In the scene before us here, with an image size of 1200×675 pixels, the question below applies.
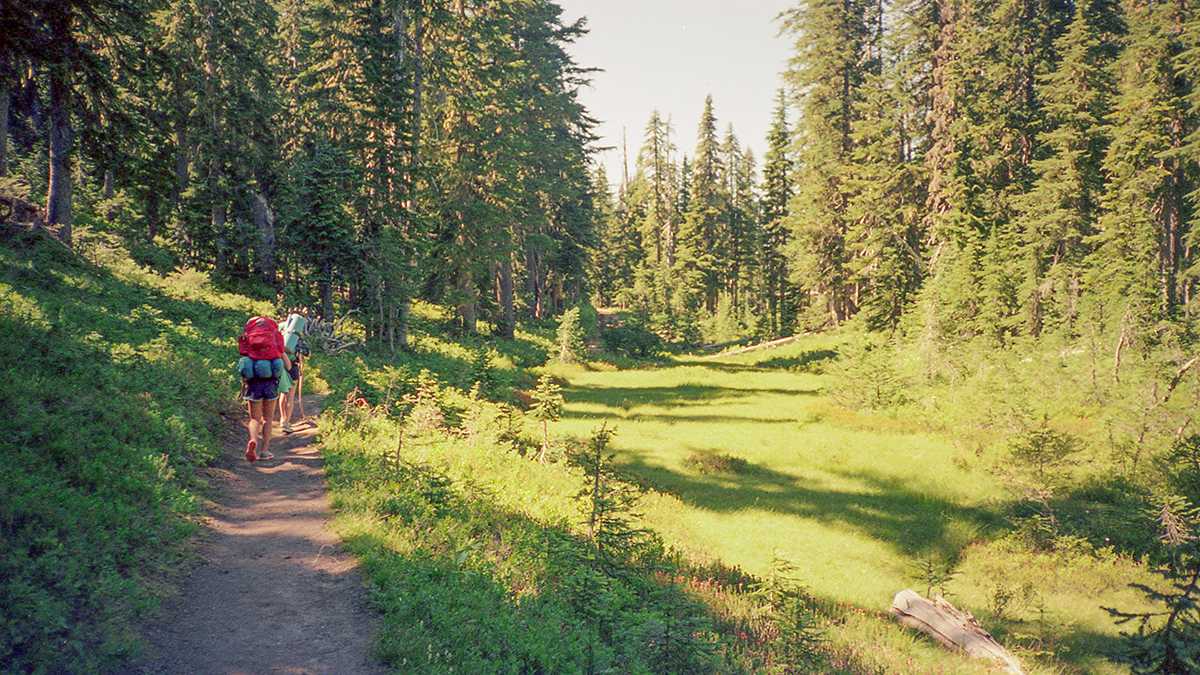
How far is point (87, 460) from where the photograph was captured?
Answer: 6.51 meters

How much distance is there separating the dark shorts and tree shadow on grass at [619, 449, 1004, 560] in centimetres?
1013

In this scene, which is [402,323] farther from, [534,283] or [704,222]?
[704,222]

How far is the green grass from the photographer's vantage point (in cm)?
1121

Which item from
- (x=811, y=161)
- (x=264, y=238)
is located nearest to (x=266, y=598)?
(x=264, y=238)

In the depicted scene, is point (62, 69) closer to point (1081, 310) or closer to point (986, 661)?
point (986, 661)

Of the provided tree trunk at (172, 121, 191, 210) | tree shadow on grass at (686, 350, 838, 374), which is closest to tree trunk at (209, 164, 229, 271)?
tree trunk at (172, 121, 191, 210)

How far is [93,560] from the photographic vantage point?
16.8 ft

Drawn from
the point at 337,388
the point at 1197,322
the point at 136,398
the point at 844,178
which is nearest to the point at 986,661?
the point at 136,398

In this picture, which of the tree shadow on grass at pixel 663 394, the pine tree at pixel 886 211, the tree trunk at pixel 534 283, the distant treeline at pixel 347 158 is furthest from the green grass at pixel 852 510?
the tree trunk at pixel 534 283

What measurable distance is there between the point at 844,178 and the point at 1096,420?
2578cm

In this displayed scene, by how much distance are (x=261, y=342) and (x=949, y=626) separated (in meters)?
12.1

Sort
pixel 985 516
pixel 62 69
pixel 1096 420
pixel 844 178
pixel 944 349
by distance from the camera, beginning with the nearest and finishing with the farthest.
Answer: pixel 62 69 → pixel 985 516 → pixel 1096 420 → pixel 944 349 → pixel 844 178

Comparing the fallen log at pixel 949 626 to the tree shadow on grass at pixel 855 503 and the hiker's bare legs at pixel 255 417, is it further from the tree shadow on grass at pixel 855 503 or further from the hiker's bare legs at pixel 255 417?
the hiker's bare legs at pixel 255 417

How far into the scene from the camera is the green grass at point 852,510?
36.8 feet
